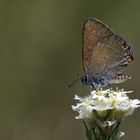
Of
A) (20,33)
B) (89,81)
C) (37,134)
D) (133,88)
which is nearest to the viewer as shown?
(89,81)

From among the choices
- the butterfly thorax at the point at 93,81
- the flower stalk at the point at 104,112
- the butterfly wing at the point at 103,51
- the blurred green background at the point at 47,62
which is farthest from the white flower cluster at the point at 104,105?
the blurred green background at the point at 47,62

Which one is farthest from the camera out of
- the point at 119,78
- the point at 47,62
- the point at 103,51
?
the point at 47,62

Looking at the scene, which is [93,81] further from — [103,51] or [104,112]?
[104,112]

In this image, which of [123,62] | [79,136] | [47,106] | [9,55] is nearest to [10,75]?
[9,55]

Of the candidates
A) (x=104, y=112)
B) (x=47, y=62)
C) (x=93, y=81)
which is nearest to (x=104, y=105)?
(x=104, y=112)

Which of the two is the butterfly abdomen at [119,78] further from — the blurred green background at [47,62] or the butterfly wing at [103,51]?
the blurred green background at [47,62]

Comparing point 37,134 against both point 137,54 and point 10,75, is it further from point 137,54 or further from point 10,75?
point 137,54
